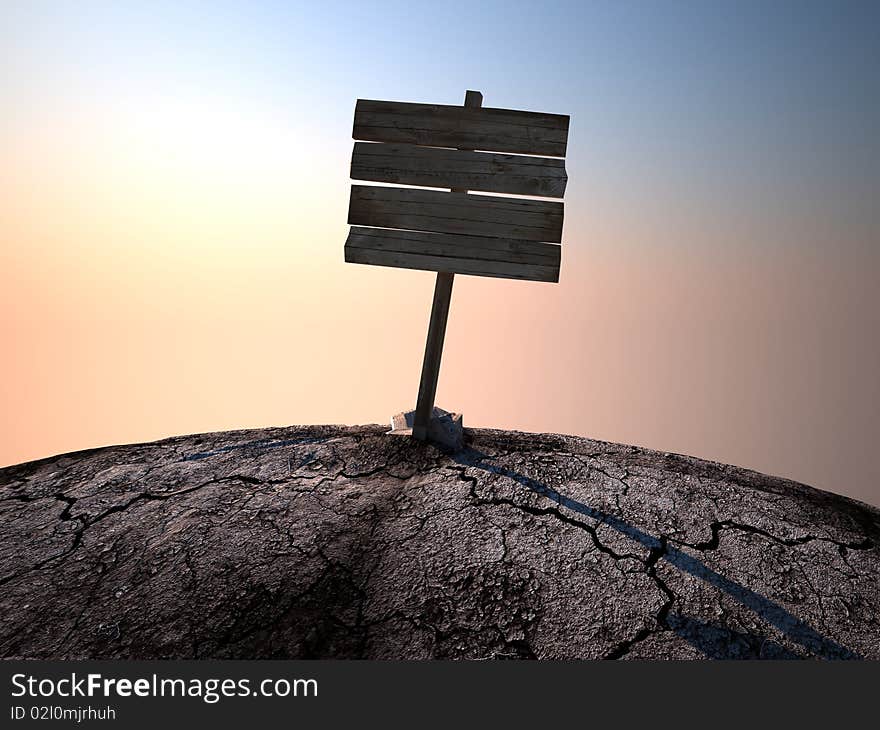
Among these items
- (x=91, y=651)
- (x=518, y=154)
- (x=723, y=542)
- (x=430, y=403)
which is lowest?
(x=91, y=651)

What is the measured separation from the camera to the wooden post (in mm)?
3145

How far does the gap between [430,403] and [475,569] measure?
116 cm

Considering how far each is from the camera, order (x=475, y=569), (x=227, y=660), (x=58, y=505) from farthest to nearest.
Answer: (x=58, y=505) < (x=475, y=569) < (x=227, y=660)

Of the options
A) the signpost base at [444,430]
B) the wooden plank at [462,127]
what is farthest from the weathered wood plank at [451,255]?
the signpost base at [444,430]

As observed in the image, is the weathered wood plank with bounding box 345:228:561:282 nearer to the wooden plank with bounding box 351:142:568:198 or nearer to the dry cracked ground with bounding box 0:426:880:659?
the wooden plank with bounding box 351:142:568:198

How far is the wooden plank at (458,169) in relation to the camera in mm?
2975

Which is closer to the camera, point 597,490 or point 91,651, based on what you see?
point 91,651

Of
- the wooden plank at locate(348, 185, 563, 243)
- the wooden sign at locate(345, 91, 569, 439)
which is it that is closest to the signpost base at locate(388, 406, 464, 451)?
the wooden sign at locate(345, 91, 569, 439)

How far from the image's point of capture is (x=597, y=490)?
108 inches

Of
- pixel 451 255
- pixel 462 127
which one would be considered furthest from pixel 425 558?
pixel 462 127

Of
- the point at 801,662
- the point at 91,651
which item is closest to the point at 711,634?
the point at 801,662

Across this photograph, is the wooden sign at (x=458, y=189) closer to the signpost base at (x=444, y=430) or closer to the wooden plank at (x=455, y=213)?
the wooden plank at (x=455, y=213)

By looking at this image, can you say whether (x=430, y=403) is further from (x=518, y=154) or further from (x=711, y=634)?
(x=711, y=634)

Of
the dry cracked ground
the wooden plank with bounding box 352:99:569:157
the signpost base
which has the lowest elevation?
the dry cracked ground
